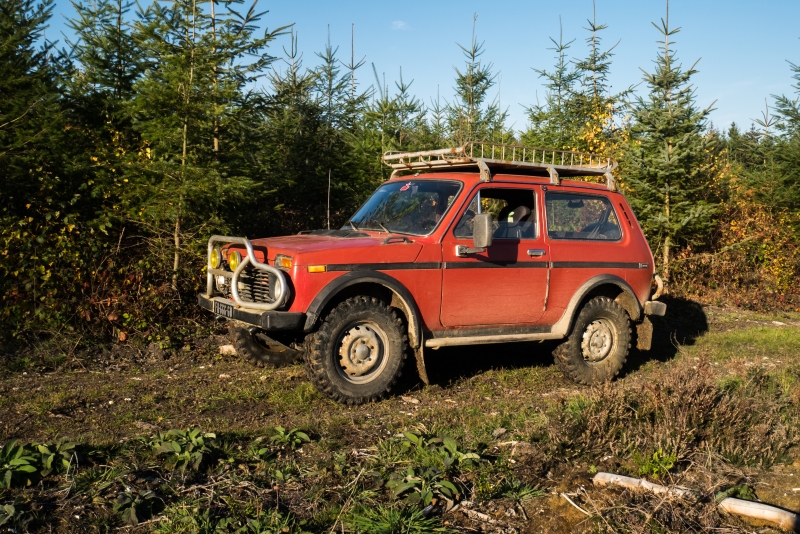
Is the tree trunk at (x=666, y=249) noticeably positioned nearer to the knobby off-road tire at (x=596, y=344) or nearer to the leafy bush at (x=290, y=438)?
the knobby off-road tire at (x=596, y=344)

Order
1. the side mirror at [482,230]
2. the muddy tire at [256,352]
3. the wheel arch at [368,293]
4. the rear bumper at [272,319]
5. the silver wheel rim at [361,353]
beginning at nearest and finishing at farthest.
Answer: the rear bumper at [272,319] < the wheel arch at [368,293] < the silver wheel rim at [361,353] < the side mirror at [482,230] < the muddy tire at [256,352]

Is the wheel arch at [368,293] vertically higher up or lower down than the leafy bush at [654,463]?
higher up

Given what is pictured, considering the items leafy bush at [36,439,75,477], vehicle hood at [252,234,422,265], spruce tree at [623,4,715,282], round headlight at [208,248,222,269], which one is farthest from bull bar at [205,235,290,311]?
spruce tree at [623,4,715,282]

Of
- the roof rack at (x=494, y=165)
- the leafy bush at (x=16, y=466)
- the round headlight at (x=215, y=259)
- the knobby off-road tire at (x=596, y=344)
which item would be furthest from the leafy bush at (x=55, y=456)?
the knobby off-road tire at (x=596, y=344)

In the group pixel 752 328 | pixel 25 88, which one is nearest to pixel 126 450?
pixel 25 88

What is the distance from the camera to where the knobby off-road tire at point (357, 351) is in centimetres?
605

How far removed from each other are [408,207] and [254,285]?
67.5 inches

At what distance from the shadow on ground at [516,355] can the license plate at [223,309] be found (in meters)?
2.23

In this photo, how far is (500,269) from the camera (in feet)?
23.0

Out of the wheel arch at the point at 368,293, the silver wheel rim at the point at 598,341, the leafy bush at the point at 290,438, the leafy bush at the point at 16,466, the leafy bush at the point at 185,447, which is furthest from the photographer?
the silver wheel rim at the point at 598,341

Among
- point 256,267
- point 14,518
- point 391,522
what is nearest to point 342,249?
point 256,267

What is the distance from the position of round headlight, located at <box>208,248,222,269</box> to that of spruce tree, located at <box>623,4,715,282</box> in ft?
26.0

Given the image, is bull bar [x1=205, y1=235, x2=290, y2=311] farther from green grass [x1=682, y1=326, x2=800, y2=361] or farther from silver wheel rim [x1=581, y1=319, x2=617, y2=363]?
green grass [x1=682, y1=326, x2=800, y2=361]

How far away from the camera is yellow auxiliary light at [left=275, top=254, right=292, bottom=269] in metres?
5.99
